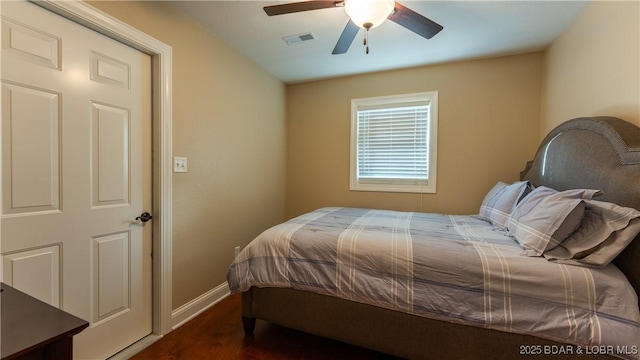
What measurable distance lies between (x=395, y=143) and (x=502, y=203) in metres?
1.36

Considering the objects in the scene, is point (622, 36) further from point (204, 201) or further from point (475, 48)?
point (204, 201)

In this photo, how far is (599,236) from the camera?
1.18 metres

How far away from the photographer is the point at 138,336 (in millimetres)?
1733

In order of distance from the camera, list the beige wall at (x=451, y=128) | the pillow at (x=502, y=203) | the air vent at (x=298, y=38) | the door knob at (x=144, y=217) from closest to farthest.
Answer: the door knob at (x=144, y=217) < the pillow at (x=502, y=203) < the air vent at (x=298, y=38) < the beige wall at (x=451, y=128)

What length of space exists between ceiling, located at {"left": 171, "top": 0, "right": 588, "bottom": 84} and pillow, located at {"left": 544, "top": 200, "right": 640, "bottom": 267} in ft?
5.02

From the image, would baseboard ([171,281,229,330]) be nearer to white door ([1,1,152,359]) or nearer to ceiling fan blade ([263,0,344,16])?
white door ([1,1,152,359])

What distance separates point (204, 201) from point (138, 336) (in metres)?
1.03

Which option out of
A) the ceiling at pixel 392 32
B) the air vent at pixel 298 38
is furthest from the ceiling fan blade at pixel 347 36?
the air vent at pixel 298 38

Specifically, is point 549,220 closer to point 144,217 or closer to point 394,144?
point 394,144

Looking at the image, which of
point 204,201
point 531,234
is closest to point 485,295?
point 531,234

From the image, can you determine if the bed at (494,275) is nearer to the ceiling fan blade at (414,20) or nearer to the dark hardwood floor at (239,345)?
the dark hardwood floor at (239,345)

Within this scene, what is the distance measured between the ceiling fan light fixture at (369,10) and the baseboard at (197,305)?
7.88 ft

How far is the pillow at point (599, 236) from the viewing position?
1.14m

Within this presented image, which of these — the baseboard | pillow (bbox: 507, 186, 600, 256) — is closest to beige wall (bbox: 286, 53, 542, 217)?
pillow (bbox: 507, 186, 600, 256)
